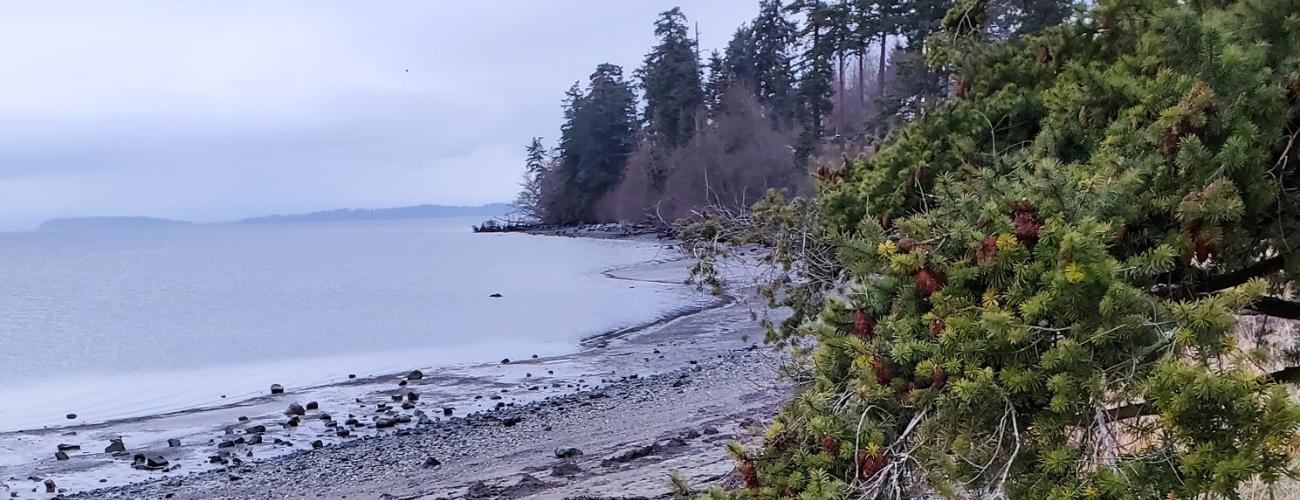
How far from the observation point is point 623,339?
23.1 m

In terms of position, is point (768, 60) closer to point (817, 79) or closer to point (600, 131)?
point (817, 79)

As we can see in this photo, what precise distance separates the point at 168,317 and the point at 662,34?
39.0 metres

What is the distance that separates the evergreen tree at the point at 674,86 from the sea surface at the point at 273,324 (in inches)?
369

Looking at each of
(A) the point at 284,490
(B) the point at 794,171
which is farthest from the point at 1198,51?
(B) the point at 794,171

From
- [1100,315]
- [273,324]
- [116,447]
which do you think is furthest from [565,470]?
[273,324]

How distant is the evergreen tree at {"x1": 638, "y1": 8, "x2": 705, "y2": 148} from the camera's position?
60688 millimetres

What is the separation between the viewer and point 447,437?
12492 mm

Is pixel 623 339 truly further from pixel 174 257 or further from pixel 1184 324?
pixel 174 257

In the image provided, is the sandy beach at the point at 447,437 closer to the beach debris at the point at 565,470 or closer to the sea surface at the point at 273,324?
the beach debris at the point at 565,470

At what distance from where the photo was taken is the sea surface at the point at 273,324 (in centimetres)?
1933

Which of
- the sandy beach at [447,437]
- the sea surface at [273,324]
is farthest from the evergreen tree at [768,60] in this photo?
the sandy beach at [447,437]

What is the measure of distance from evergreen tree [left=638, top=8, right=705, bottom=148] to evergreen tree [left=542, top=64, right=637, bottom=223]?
632 cm

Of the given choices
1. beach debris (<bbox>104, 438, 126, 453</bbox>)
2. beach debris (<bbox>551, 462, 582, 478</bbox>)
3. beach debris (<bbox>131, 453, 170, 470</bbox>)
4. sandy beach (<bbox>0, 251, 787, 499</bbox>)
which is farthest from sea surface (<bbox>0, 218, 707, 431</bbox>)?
beach debris (<bbox>551, 462, 582, 478</bbox>)

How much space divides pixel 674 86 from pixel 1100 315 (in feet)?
200
